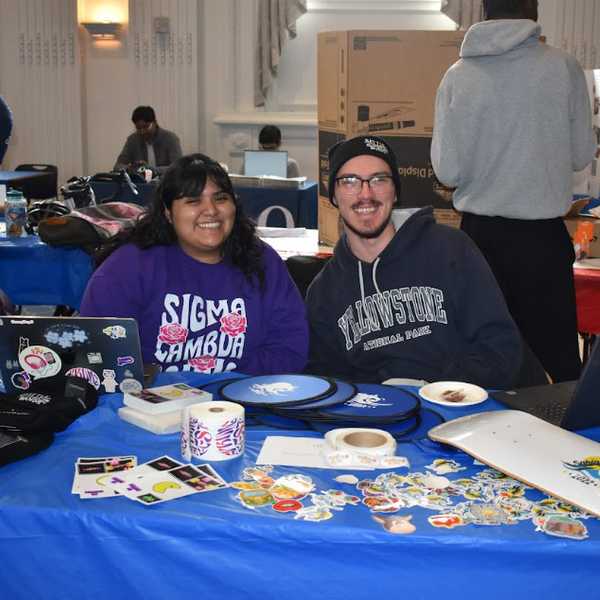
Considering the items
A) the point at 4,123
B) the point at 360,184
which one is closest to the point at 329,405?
the point at 360,184

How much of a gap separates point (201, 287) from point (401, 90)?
1.55m

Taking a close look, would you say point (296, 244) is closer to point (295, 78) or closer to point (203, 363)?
Result: point (203, 363)

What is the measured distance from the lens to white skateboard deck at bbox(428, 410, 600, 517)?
1.22 metres

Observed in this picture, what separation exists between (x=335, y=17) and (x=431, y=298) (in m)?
5.65

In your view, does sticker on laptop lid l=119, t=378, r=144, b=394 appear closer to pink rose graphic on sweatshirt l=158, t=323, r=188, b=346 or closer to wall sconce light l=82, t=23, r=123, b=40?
pink rose graphic on sweatshirt l=158, t=323, r=188, b=346

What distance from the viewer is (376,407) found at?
1.53m

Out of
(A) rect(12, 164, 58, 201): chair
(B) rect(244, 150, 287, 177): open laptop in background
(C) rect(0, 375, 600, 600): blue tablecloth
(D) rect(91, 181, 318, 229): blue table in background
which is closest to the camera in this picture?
(C) rect(0, 375, 600, 600): blue tablecloth

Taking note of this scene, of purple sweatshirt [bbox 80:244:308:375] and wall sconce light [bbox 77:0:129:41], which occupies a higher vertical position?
wall sconce light [bbox 77:0:129:41]

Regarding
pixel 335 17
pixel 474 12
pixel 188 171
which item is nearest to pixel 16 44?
pixel 335 17

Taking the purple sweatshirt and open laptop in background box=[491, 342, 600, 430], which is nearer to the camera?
open laptop in background box=[491, 342, 600, 430]

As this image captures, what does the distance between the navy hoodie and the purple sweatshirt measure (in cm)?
10

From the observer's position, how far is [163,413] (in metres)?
1.49

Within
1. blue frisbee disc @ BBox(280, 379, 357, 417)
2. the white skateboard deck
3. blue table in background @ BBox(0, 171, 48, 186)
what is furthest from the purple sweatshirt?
blue table in background @ BBox(0, 171, 48, 186)

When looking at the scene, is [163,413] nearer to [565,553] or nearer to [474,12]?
[565,553]
